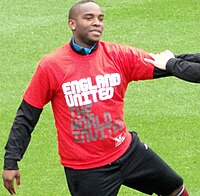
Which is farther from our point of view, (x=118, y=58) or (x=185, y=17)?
(x=185, y=17)

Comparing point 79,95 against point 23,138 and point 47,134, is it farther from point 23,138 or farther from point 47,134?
point 47,134

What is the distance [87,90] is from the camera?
25.8 feet

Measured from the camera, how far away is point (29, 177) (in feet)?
33.0

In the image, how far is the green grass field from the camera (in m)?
10.2

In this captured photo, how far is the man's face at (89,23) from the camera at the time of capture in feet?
25.8

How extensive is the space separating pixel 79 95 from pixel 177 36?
6582 millimetres

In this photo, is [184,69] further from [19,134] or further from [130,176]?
[19,134]

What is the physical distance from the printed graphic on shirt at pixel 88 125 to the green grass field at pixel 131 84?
1.85 meters

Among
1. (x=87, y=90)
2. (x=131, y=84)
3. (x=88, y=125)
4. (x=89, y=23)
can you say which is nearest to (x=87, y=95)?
(x=87, y=90)

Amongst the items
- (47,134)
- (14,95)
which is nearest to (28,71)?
(14,95)

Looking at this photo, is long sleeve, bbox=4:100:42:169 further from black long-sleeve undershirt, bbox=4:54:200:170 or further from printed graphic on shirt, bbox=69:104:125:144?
printed graphic on shirt, bbox=69:104:125:144

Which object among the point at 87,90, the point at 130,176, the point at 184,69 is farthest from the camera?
the point at 130,176

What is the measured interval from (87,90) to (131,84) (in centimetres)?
481

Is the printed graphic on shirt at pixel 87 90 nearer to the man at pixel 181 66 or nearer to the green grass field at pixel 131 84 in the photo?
the man at pixel 181 66
